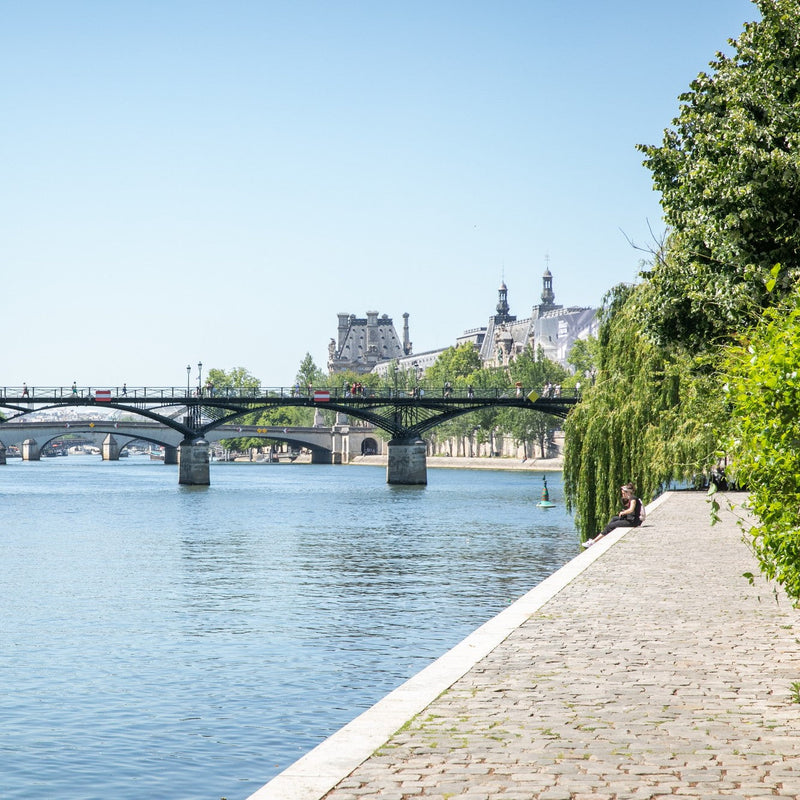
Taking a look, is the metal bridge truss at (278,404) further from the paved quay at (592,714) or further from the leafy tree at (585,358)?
the paved quay at (592,714)

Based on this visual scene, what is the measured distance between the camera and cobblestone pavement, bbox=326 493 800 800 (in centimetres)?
710

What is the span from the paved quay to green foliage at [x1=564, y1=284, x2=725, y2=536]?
1731cm

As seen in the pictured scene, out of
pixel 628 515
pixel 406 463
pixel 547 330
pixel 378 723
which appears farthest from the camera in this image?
pixel 547 330

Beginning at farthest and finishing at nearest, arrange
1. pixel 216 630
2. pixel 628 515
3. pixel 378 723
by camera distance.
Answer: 1. pixel 628 515
2. pixel 216 630
3. pixel 378 723

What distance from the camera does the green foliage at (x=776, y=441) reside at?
8586mm

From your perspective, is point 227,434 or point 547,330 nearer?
point 227,434

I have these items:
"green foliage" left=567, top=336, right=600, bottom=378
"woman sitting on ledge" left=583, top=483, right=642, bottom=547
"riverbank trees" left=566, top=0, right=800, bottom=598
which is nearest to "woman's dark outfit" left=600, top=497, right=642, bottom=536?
"woman sitting on ledge" left=583, top=483, right=642, bottom=547

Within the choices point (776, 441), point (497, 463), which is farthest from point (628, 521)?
point (497, 463)

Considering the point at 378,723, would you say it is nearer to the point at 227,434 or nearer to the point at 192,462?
the point at 192,462

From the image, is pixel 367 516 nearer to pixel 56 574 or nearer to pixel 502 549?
pixel 502 549

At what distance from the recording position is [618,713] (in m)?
8.91

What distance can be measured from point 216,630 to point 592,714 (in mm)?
14553

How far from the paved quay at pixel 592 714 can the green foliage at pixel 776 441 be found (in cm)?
125

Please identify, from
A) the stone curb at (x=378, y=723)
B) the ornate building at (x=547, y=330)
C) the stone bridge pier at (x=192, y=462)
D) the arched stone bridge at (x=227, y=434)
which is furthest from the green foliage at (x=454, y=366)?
the stone curb at (x=378, y=723)
